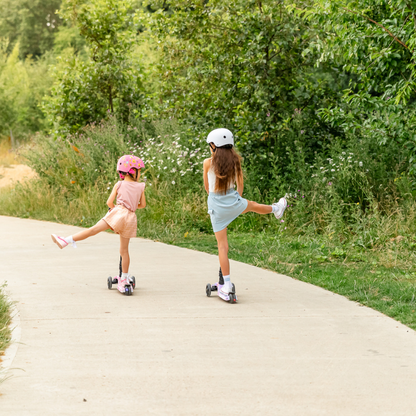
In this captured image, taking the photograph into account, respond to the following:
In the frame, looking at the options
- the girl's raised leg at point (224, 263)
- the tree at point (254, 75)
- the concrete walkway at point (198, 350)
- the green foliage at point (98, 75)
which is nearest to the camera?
the concrete walkway at point (198, 350)

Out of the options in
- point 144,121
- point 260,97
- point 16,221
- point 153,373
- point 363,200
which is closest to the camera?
point 153,373

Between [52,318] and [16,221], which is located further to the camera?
[16,221]

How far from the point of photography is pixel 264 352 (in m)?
4.31

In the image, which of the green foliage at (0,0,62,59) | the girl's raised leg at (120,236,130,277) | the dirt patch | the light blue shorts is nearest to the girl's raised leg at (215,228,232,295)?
the light blue shorts

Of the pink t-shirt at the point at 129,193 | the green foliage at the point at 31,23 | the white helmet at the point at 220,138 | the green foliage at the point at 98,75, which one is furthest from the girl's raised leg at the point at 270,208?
the green foliage at the point at 31,23

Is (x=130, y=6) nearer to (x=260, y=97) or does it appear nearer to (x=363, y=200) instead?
(x=260, y=97)

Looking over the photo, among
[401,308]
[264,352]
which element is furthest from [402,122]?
[264,352]

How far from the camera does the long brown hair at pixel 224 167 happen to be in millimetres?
5621

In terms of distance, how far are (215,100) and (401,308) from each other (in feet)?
21.0

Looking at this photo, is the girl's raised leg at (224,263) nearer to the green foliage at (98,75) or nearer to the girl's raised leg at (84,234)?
the girl's raised leg at (84,234)

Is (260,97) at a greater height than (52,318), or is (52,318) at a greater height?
(260,97)

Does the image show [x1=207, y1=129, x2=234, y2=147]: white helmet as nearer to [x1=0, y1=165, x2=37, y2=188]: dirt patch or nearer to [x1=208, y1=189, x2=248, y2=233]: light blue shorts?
[x1=208, y1=189, x2=248, y2=233]: light blue shorts

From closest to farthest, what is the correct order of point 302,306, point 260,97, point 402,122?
point 302,306 → point 402,122 → point 260,97

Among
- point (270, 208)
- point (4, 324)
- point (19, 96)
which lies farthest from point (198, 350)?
point (19, 96)
